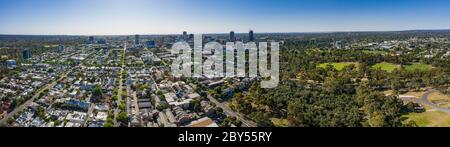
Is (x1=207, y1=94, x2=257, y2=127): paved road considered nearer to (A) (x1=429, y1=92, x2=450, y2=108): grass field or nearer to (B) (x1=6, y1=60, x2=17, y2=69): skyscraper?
(A) (x1=429, y1=92, x2=450, y2=108): grass field

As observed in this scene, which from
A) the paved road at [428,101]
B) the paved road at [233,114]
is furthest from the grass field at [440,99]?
the paved road at [233,114]

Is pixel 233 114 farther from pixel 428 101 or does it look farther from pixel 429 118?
pixel 428 101

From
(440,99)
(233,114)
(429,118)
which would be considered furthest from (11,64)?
(440,99)

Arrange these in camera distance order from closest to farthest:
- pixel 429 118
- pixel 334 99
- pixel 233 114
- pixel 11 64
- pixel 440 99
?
pixel 429 118, pixel 233 114, pixel 334 99, pixel 440 99, pixel 11 64

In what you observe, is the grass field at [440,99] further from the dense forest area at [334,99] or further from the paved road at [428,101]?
the dense forest area at [334,99]

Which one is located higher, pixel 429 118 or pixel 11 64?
pixel 11 64

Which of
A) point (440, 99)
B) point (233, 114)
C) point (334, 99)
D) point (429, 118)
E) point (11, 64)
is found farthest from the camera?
point (11, 64)
